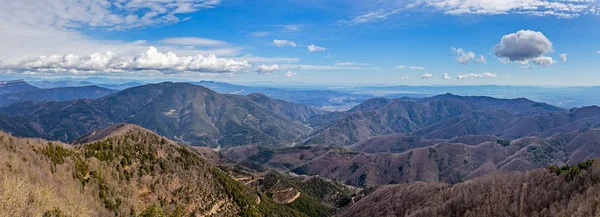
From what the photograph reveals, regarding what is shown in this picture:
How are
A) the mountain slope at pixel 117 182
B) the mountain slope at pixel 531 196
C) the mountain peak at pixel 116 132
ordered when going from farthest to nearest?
the mountain peak at pixel 116 132, the mountain slope at pixel 531 196, the mountain slope at pixel 117 182

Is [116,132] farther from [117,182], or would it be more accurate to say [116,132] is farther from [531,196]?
[531,196]

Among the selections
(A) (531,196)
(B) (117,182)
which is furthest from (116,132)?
(A) (531,196)

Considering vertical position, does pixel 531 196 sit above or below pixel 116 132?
above

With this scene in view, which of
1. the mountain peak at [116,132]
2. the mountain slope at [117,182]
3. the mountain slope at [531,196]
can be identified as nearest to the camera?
the mountain slope at [117,182]

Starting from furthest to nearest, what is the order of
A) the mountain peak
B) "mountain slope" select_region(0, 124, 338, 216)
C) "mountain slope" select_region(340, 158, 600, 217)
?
1. the mountain peak
2. "mountain slope" select_region(340, 158, 600, 217)
3. "mountain slope" select_region(0, 124, 338, 216)

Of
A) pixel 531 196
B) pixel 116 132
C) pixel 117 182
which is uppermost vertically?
pixel 531 196

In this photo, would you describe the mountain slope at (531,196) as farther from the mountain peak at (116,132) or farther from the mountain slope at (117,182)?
the mountain peak at (116,132)

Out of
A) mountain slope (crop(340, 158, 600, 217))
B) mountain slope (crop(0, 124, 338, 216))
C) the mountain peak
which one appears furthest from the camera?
the mountain peak

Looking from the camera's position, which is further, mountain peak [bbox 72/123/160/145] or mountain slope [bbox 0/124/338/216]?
mountain peak [bbox 72/123/160/145]

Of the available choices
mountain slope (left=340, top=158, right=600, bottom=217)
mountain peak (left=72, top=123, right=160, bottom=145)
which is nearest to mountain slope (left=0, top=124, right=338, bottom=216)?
mountain peak (left=72, top=123, right=160, bottom=145)

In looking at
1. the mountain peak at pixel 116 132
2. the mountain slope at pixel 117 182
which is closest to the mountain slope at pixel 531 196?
the mountain slope at pixel 117 182

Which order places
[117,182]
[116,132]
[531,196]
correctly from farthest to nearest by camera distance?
[116,132] < [117,182] < [531,196]

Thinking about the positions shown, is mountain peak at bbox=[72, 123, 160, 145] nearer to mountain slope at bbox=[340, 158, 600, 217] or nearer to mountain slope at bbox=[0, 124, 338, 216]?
mountain slope at bbox=[0, 124, 338, 216]
